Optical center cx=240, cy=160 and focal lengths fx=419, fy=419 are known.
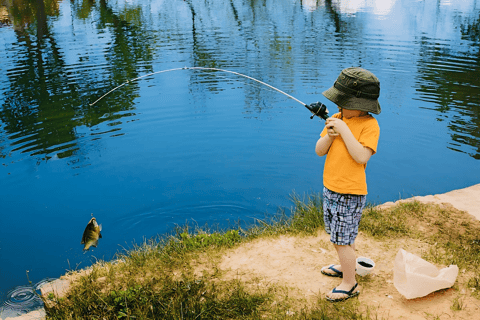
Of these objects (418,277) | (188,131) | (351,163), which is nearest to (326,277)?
(418,277)

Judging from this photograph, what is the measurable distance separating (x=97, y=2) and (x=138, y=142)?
2849cm

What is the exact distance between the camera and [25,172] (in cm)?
757

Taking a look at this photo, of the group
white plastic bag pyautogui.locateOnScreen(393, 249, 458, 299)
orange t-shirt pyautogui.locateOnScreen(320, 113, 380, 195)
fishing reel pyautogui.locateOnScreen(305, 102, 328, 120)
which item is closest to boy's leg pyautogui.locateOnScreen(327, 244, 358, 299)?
white plastic bag pyautogui.locateOnScreen(393, 249, 458, 299)

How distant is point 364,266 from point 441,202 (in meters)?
2.31

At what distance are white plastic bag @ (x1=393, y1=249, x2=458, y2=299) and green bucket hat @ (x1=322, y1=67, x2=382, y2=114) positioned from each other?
1216mm

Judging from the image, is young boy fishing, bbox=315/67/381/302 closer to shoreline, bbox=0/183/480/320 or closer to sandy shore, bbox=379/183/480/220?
shoreline, bbox=0/183/480/320

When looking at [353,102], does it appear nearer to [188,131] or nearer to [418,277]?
[418,277]

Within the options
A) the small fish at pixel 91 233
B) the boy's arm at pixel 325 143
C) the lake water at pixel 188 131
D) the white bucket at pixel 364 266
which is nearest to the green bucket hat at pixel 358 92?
the boy's arm at pixel 325 143

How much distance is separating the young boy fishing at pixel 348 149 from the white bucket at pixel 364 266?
0.36m

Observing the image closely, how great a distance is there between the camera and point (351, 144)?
2969 millimetres

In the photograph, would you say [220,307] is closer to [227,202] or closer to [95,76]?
[227,202]

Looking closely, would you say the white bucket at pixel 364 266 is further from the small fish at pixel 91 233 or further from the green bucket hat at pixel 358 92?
the small fish at pixel 91 233

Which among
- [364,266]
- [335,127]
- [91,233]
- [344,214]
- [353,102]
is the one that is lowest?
[364,266]

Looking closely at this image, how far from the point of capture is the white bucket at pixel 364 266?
11.8 feet
